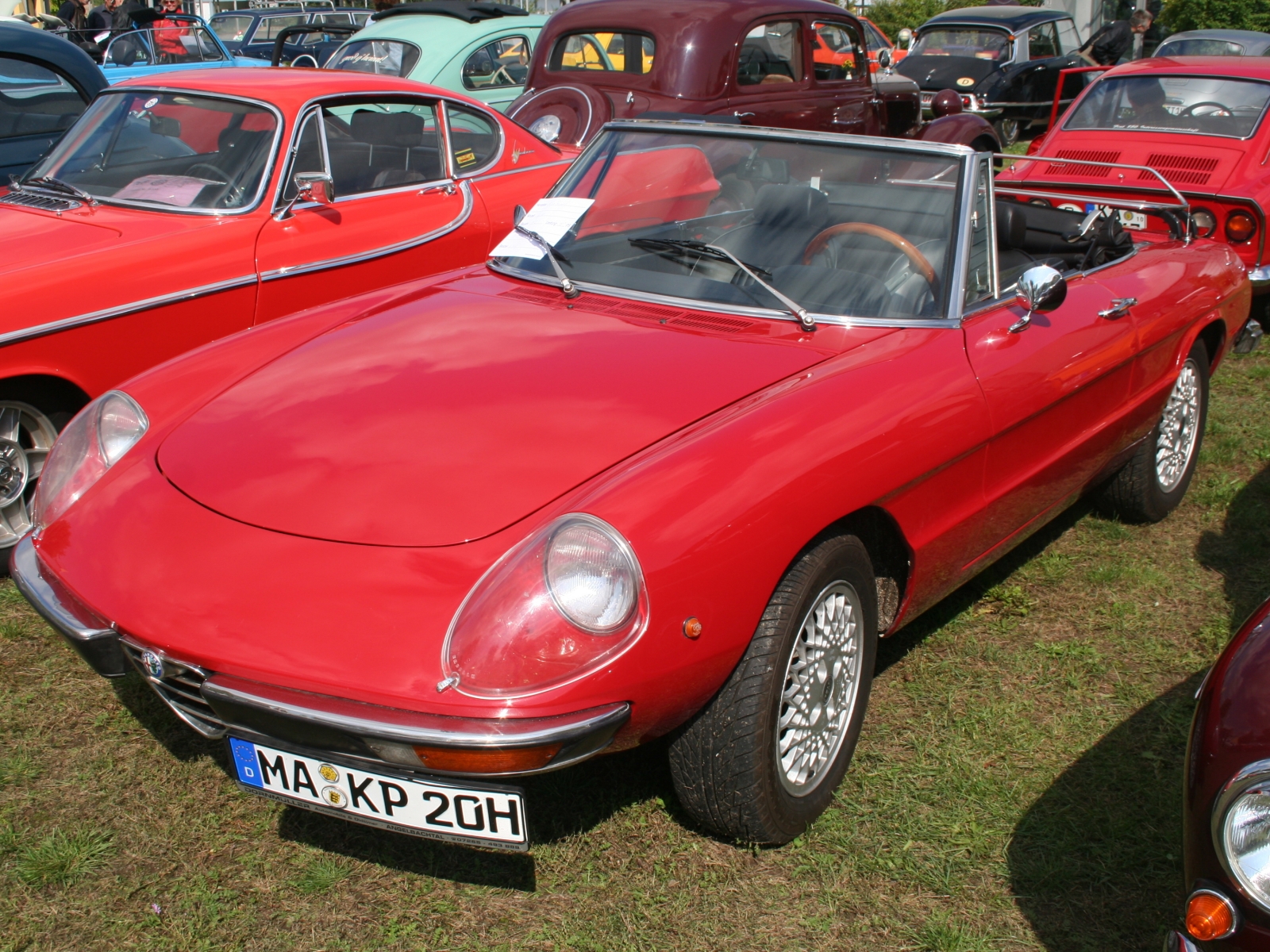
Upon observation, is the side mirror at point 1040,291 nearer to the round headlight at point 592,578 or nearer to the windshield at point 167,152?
the round headlight at point 592,578

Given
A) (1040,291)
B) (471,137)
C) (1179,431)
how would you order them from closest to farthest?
(1040,291) → (1179,431) → (471,137)

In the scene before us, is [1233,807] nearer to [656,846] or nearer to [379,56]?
[656,846]

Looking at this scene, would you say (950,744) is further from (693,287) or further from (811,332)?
(693,287)

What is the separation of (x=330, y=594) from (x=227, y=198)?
9.76 feet

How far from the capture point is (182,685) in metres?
2.25

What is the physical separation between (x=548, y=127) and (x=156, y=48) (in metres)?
8.34

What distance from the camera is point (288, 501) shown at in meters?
2.38

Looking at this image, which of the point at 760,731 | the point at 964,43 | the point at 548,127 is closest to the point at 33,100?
the point at 548,127

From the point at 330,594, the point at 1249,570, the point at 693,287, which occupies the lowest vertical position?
the point at 1249,570

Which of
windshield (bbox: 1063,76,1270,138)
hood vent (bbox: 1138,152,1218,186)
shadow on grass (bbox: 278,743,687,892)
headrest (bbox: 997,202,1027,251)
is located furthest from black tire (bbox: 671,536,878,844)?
windshield (bbox: 1063,76,1270,138)

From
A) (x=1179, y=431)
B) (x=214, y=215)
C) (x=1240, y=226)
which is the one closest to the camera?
(x=1179, y=431)

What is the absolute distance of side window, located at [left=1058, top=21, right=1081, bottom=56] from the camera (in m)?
15.8

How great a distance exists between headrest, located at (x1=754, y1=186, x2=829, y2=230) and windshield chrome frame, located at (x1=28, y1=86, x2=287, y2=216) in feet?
Answer: 7.64

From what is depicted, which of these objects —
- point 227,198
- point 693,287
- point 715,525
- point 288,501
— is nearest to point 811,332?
point 693,287
